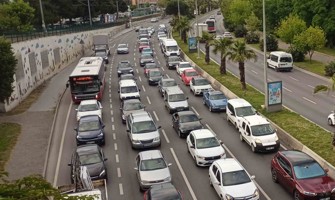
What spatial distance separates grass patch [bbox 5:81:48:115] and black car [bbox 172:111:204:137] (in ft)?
49.2

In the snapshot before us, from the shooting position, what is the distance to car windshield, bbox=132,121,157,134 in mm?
26062

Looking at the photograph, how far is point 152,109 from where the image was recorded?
3541cm

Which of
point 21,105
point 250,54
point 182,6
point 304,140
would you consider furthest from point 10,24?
point 182,6

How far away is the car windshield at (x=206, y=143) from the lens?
2300 cm

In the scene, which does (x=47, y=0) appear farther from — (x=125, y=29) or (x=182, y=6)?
(x=182, y=6)

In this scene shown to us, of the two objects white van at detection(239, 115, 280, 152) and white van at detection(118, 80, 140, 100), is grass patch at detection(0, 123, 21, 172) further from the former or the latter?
white van at detection(239, 115, 280, 152)

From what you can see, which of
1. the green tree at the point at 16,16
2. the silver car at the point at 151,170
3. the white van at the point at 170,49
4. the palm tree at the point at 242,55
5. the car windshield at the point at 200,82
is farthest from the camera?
the white van at the point at 170,49

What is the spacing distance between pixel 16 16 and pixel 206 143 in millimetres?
48264

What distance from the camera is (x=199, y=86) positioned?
3888 centimetres

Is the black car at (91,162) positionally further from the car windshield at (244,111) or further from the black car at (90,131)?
the car windshield at (244,111)

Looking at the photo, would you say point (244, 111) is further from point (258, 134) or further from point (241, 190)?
point (241, 190)

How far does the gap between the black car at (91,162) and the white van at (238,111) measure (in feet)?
32.3

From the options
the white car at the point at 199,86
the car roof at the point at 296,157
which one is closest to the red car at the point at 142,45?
the white car at the point at 199,86

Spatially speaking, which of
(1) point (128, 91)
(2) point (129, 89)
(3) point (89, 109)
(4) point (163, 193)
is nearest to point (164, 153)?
(4) point (163, 193)
